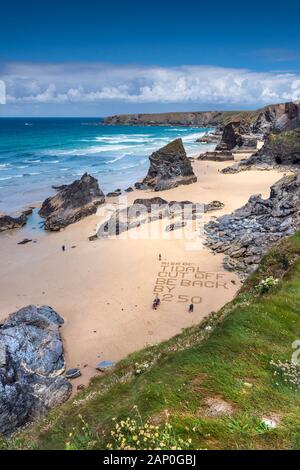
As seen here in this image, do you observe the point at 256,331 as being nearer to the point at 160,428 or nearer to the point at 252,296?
the point at 252,296

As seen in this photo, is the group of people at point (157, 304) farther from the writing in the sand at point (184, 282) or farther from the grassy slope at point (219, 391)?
the grassy slope at point (219, 391)

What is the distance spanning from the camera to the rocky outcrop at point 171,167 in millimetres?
55438

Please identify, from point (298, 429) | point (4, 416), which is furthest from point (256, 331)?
point (4, 416)

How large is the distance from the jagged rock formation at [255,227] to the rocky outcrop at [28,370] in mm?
13748

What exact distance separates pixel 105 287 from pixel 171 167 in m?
34.3

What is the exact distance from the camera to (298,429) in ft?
24.1

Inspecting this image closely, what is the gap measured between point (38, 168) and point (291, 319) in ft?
242

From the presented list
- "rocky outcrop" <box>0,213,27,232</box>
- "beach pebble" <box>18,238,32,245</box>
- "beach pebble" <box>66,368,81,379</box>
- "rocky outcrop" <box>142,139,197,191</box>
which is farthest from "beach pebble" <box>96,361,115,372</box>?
"rocky outcrop" <box>142,139,197,191</box>

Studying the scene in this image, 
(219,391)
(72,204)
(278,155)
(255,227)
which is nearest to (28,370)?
(219,391)

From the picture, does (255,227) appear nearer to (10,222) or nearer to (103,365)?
(103,365)

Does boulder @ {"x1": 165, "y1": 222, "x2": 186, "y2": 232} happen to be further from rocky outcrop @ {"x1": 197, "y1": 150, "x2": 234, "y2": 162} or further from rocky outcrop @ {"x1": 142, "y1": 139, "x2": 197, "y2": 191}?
rocky outcrop @ {"x1": 197, "y1": 150, "x2": 234, "y2": 162}

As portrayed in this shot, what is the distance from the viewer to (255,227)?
30484 millimetres

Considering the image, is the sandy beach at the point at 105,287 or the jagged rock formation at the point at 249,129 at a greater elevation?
the jagged rock formation at the point at 249,129

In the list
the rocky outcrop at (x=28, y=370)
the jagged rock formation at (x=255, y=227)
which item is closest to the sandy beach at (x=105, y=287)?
the rocky outcrop at (x=28, y=370)
